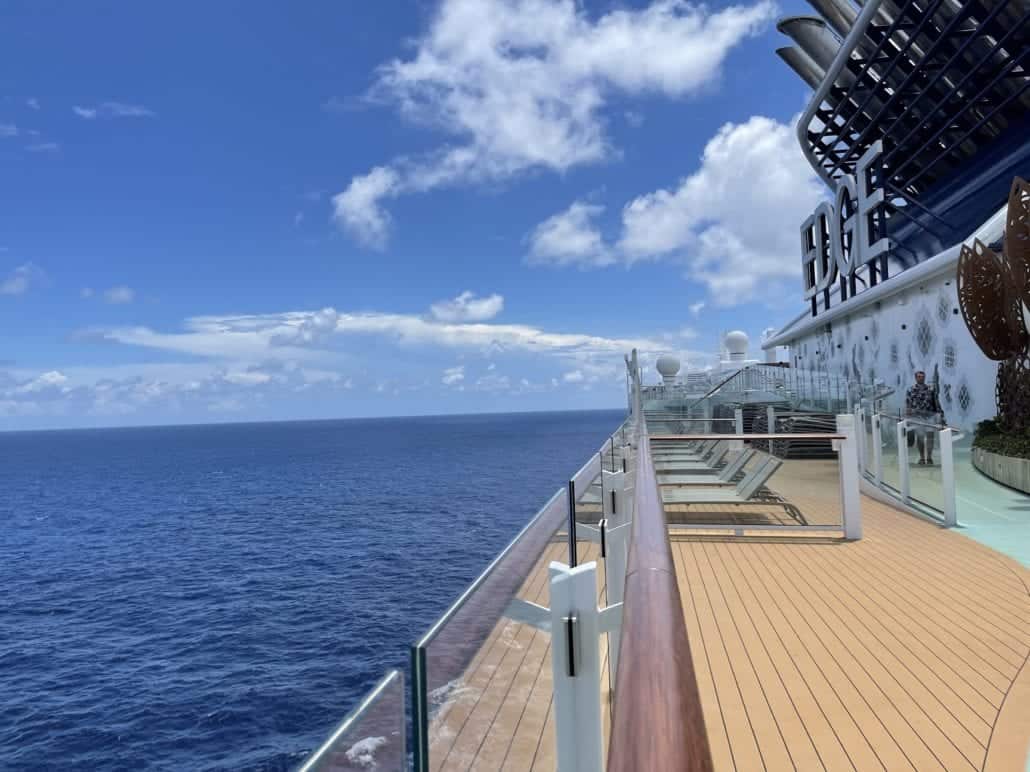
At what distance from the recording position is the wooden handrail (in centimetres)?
72

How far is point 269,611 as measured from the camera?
2170 centimetres

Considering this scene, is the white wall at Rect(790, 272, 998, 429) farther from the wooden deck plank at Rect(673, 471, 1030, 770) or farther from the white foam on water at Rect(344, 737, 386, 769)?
the white foam on water at Rect(344, 737, 386, 769)

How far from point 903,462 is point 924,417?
202 cm

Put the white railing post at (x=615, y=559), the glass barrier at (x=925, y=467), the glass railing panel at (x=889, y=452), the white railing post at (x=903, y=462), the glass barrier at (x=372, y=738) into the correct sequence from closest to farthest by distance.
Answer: the glass barrier at (x=372, y=738), the white railing post at (x=615, y=559), the glass barrier at (x=925, y=467), the white railing post at (x=903, y=462), the glass railing panel at (x=889, y=452)

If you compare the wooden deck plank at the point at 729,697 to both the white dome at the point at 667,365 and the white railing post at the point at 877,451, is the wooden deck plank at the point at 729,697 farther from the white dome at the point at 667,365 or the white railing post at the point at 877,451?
the white dome at the point at 667,365

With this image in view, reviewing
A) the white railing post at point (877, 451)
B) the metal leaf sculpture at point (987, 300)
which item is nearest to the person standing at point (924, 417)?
the white railing post at point (877, 451)

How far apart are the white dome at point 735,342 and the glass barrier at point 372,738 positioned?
160 ft

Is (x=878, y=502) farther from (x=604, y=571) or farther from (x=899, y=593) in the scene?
(x=604, y=571)

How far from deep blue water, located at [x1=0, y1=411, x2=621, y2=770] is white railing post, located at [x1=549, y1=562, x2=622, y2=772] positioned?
1350 cm

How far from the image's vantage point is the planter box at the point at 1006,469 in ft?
35.4

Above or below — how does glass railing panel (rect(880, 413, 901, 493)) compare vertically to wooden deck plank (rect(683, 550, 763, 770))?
above

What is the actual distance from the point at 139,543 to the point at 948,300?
36.2 m

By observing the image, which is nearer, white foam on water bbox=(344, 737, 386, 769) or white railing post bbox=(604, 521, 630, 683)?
white foam on water bbox=(344, 737, 386, 769)

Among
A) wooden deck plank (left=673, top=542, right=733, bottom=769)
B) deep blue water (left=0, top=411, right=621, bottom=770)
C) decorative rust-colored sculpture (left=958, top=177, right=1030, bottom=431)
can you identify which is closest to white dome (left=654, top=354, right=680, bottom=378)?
deep blue water (left=0, top=411, right=621, bottom=770)
